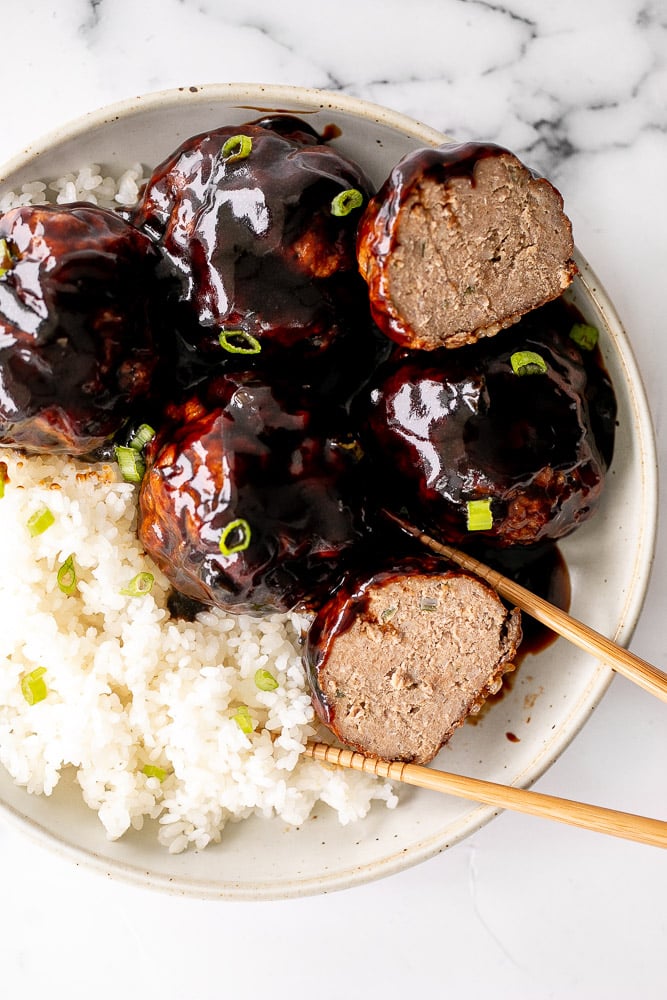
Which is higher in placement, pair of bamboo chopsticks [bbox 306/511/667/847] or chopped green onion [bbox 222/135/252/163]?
chopped green onion [bbox 222/135/252/163]

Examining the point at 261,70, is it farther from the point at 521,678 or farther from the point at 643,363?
the point at 521,678

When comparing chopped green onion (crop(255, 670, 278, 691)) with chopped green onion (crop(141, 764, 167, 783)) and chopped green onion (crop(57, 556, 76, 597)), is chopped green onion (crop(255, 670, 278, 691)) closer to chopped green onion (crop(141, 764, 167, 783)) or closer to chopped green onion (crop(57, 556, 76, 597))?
chopped green onion (crop(141, 764, 167, 783))

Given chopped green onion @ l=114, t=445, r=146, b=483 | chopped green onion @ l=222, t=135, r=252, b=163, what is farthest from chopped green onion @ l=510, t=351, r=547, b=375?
chopped green onion @ l=114, t=445, r=146, b=483

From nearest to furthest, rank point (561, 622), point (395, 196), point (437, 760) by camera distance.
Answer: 1. point (395, 196)
2. point (561, 622)
3. point (437, 760)

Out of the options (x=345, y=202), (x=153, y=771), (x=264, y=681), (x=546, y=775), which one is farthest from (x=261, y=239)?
(x=546, y=775)

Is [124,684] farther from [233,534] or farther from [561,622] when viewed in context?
[561,622]

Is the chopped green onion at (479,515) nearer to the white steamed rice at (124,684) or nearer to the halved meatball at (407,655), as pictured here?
the halved meatball at (407,655)

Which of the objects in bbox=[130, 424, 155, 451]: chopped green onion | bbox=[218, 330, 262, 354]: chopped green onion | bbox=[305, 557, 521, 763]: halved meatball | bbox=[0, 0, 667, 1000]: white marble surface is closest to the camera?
bbox=[218, 330, 262, 354]: chopped green onion

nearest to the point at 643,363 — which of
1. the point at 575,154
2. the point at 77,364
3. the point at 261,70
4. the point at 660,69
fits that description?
the point at 575,154
